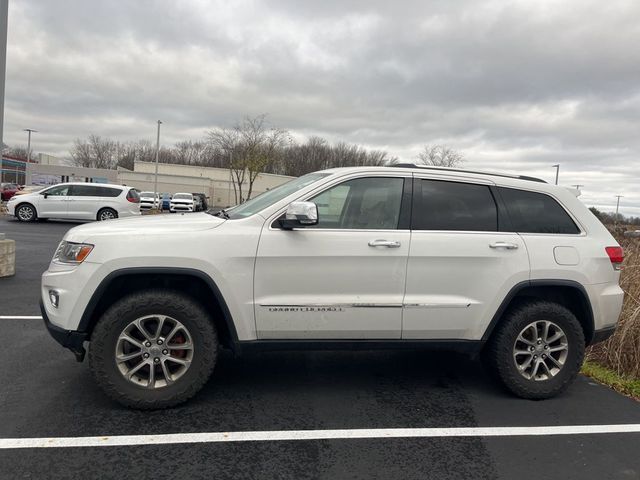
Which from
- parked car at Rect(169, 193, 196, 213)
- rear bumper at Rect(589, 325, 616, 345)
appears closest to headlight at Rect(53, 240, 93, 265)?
rear bumper at Rect(589, 325, 616, 345)

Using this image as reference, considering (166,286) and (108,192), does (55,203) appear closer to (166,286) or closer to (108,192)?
(108,192)

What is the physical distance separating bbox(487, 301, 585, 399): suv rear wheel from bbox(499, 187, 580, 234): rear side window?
0.63 m

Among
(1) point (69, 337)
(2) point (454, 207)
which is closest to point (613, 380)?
(2) point (454, 207)

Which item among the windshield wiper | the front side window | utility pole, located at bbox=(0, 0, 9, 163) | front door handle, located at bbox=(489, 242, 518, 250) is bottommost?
front door handle, located at bbox=(489, 242, 518, 250)

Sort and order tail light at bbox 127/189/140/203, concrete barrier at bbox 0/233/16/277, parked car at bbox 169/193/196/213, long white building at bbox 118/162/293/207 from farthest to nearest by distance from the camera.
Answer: long white building at bbox 118/162/293/207 → parked car at bbox 169/193/196/213 → tail light at bbox 127/189/140/203 → concrete barrier at bbox 0/233/16/277

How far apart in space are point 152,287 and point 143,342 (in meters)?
0.40

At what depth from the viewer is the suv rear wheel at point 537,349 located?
391 cm

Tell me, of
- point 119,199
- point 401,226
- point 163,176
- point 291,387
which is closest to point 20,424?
point 291,387

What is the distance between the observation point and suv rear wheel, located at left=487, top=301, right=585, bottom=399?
12.8 feet

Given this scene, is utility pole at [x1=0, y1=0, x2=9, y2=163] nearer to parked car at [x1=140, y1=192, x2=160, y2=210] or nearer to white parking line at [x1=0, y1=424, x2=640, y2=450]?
white parking line at [x1=0, y1=424, x2=640, y2=450]

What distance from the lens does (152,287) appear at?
3557 mm

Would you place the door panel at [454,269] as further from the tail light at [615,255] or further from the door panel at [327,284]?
the tail light at [615,255]

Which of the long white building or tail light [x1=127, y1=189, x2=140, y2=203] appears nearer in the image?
tail light [x1=127, y1=189, x2=140, y2=203]

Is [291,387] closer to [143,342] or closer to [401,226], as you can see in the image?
[143,342]
